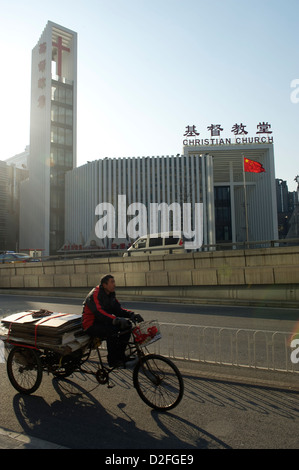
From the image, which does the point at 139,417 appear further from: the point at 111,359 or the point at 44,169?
the point at 44,169

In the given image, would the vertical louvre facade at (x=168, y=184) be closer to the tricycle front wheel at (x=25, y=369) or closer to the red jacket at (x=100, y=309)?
the tricycle front wheel at (x=25, y=369)

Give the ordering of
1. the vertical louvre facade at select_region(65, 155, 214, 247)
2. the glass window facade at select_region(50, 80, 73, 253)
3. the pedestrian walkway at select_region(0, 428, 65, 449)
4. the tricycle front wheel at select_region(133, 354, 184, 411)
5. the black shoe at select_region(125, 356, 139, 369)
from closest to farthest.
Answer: the pedestrian walkway at select_region(0, 428, 65, 449) < the tricycle front wheel at select_region(133, 354, 184, 411) < the black shoe at select_region(125, 356, 139, 369) < the vertical louvre facade at select_region(65, 155, 214, 247) < the glass window facade at select_region(50, 80, 73, 253)

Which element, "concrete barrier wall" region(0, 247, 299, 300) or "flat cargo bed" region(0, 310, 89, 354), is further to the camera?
"concrete barrier wall" region(0, 247, 299, 300)

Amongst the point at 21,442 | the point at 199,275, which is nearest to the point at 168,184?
the point at 199,275

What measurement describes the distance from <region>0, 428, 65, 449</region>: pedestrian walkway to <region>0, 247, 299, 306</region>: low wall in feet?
38.8

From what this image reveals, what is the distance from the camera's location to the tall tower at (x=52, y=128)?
75.0 m

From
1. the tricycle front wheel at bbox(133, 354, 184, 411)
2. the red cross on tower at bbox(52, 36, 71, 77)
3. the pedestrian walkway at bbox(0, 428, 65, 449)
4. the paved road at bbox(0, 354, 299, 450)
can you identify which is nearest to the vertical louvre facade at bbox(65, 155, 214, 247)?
the red cross on tower at bbox(52, 36, 71, 77)

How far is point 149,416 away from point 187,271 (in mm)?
12314

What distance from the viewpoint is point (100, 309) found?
192 inches

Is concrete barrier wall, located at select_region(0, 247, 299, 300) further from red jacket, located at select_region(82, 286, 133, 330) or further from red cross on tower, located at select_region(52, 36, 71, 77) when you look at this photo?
red cross on tower, located at select_region(52, 36, 71, 77)

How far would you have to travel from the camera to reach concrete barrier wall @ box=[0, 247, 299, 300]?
1464 centimetres
